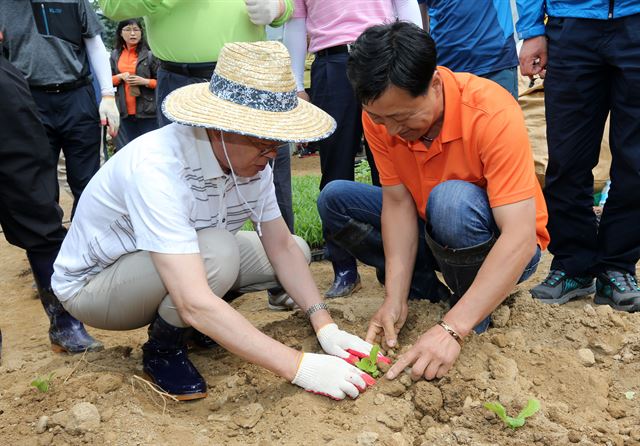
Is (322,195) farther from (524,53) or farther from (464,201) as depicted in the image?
(524,53)

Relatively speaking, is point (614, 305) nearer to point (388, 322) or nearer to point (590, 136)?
point (590, 136)

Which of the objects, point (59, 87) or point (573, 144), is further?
point (59, 87)

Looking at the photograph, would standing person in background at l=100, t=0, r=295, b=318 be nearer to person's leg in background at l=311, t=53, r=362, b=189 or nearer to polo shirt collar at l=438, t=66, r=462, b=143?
person's leg in background at l=311, t=53, r=362, b=189

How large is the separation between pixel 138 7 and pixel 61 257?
49.9 inches

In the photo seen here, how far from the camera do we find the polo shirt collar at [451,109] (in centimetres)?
234

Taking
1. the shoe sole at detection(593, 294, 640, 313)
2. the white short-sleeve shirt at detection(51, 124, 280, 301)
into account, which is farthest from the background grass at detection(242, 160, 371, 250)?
the shoe sole at detection(593, 294, 640, 313)

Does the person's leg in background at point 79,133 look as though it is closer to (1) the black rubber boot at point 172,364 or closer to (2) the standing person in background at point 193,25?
(2) the standing person in background at point 193,25

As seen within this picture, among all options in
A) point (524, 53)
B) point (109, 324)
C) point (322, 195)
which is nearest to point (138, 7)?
point (322, 195)

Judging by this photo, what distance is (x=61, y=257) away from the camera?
256cm

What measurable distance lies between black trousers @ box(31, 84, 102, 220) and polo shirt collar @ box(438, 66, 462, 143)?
2202 mm

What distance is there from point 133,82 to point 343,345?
4.41m

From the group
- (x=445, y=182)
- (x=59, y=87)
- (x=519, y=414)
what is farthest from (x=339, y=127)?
(x=519, y=414)

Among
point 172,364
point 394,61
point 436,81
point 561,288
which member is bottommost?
point 561,288

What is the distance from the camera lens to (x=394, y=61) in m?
2.14
